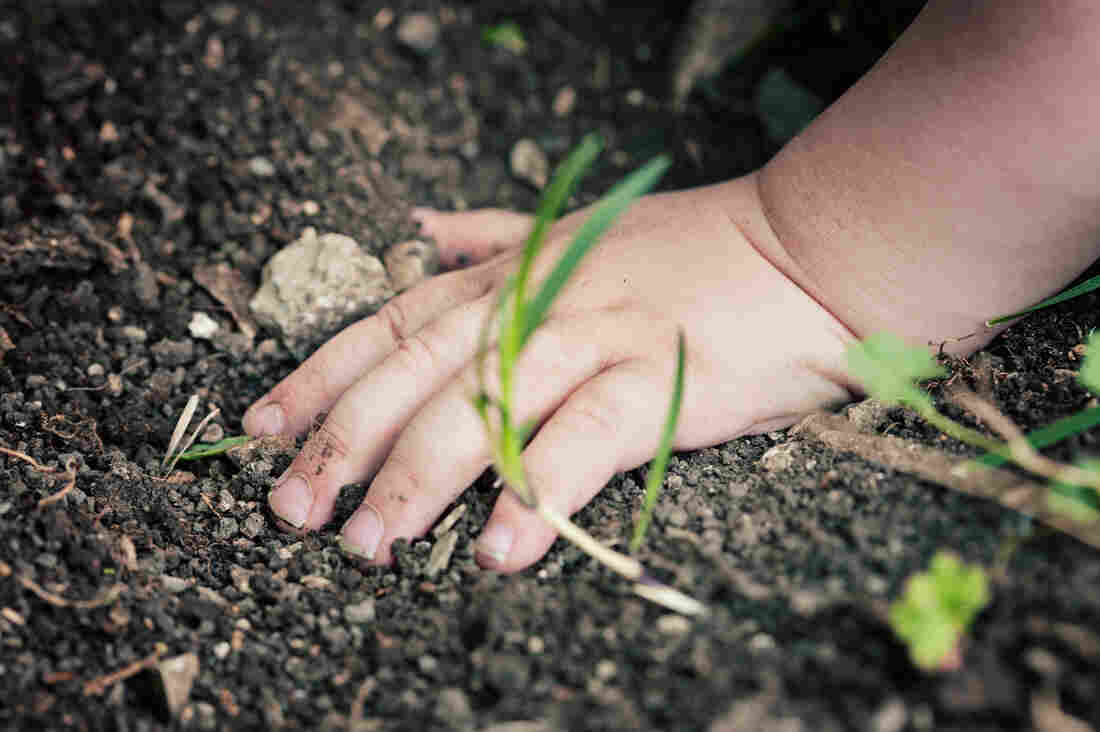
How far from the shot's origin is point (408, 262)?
1.88 meters

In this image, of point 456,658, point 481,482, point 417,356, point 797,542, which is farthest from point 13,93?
point 797,542

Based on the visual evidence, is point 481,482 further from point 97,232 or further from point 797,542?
point 97,232

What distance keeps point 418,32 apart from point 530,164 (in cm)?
45

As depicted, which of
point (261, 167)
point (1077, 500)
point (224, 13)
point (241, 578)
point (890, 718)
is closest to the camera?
point (890, 718)

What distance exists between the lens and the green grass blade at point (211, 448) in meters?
1.49

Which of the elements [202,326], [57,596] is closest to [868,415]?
[57,596]

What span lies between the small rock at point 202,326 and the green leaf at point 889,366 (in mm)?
1237

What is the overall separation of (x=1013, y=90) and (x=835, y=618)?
87cm

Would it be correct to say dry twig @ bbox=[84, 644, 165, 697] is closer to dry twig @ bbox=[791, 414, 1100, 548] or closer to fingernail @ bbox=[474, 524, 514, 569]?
fingernail @ bbox=[474, 524, 514, 569]

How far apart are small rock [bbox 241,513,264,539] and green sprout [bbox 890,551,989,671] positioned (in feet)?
3.12

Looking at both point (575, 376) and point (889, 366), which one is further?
point (575, 376)

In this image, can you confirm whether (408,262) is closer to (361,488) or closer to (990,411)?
(361,488)

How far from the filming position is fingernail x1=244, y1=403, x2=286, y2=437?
1584mm

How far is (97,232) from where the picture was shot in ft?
5.98
